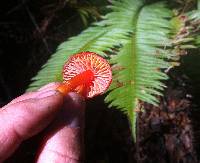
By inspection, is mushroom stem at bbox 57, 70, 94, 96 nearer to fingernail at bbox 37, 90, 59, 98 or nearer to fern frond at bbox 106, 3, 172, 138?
fingernail at bbox 37, 90, 59, 98

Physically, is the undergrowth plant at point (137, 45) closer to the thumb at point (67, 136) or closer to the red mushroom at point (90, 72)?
the red mushroom at point (90, 72)

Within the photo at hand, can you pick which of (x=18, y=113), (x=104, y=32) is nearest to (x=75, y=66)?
(x=18, y=113)

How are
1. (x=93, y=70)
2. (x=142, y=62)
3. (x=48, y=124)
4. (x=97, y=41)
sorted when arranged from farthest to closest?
(x=97, y=41)
(x=142, y=62)
(x=93, y=70)
(x=48, y=124)

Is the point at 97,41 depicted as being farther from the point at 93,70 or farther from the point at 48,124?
the point at 48,124

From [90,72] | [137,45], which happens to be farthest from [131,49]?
[90,72]

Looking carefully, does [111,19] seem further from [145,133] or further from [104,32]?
[145,133]

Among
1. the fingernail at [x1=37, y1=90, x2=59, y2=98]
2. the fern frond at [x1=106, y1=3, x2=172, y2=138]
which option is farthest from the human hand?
the fern frond at [x1=106, y1=3, x2=172, y2=138]
